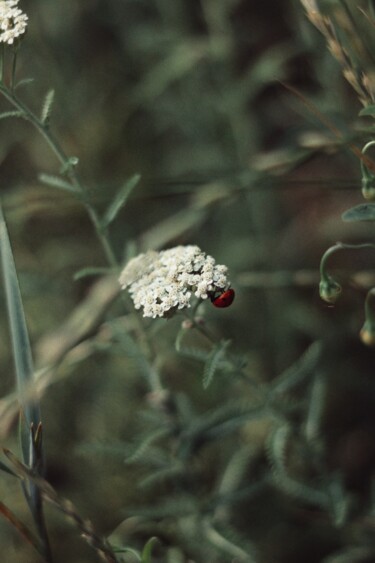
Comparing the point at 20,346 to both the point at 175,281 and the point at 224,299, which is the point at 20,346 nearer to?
the point at 175,281

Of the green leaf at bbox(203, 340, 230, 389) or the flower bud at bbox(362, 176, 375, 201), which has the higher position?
the flower bud at bbox(362, 176, 375, 201)

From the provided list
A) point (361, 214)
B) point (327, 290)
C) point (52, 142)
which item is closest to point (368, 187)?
point (361, 214)

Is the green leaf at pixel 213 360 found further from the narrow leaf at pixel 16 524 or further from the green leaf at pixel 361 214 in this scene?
the narrow leaf at pixel 16 524

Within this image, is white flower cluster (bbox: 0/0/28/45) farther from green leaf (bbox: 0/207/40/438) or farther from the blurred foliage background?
the blurred foliage background

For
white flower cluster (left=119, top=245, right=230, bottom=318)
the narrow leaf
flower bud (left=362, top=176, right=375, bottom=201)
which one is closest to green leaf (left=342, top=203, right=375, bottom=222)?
flower bud (left=362, top=176, right=375, bottom=201)

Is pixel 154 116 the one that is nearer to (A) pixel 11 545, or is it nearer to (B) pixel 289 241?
(B) pixel 289 241
